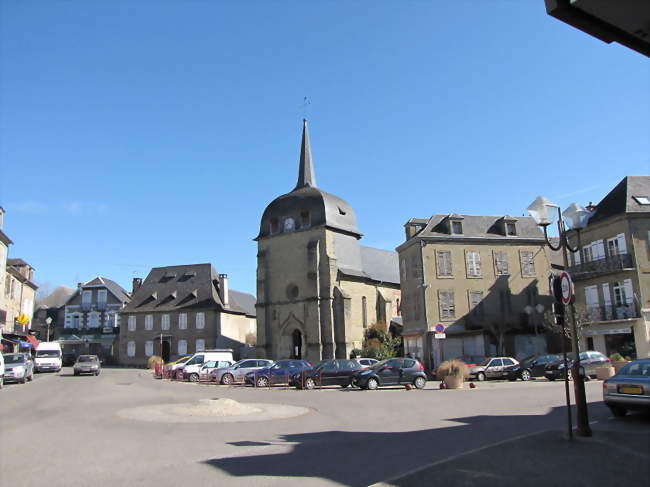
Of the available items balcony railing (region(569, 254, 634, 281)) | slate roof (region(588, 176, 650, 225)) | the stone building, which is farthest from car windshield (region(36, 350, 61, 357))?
slate roof (region(588, 176, 650, 225))

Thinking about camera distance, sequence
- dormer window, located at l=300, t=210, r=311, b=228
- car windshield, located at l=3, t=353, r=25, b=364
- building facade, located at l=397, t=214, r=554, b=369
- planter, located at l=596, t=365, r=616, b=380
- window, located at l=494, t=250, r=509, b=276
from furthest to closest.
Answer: dormer window, located at l=300, t=210, r=311, b=228
window, located at l=494, t=250, r=509, b=276
building facade, located at l=397, t=214, r=554, b=369
car windshield, located at l=3, t=353, r=25, b=364
planter, located at l=596, t=365, r=616, b=380

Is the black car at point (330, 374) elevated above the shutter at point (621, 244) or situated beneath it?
situated beneath

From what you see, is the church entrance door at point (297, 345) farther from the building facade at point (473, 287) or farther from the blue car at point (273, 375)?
the blue car at point (273, 375)

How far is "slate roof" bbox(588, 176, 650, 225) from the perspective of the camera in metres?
31.9

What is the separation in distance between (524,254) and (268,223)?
76.2ft

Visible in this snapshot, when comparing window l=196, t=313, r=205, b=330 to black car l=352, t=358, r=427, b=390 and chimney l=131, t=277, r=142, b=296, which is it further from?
black car l=352, t=358, r=427, b=390

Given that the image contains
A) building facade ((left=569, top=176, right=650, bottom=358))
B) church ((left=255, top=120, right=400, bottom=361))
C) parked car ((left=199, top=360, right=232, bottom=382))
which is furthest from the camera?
church ((left=255, top=120, right=400, bottom=361))

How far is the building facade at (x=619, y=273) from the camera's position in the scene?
101 feet

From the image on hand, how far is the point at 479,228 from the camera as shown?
38375 mm

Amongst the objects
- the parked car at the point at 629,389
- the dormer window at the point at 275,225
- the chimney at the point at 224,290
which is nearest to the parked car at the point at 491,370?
the parked car at the point at 629,389

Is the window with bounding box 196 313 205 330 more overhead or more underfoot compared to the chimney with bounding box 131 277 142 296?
more underfoot

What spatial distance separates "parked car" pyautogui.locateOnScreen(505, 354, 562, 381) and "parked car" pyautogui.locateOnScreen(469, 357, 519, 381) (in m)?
0.23

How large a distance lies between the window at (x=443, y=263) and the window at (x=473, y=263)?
1346 millimetres

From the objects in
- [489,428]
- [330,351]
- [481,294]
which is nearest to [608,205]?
[481,294]
